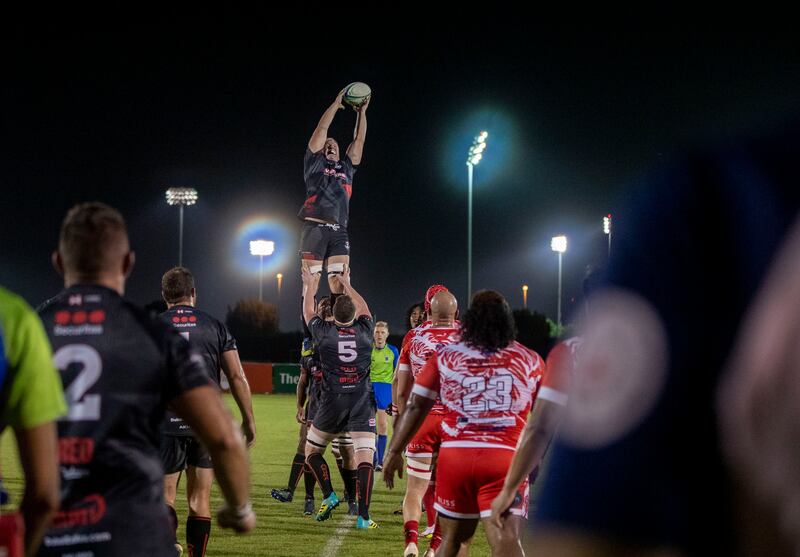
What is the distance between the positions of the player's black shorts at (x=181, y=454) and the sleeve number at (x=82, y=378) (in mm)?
4857

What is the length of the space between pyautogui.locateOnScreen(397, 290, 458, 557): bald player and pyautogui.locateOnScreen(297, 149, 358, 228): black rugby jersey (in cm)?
375

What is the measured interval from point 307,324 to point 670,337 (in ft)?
36.3

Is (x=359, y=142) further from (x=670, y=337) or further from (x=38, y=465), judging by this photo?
(x=670, y=337)

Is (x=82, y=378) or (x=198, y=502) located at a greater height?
(x=82, y=378)

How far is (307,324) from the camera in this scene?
12.0 m

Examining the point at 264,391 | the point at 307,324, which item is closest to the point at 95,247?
the point at 307,324

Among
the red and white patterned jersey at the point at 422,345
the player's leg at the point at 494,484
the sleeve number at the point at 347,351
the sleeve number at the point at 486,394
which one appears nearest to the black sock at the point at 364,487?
the sleeve number at the point at 347,351

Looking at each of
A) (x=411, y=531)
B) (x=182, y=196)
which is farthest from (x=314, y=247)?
(x=182, y=196)

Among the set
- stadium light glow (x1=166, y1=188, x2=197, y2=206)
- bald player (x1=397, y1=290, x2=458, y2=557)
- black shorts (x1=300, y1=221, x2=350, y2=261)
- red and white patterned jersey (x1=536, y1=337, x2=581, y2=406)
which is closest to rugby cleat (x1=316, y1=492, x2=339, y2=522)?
bald player (x1=397, y1=290, x2=458, y2=557)

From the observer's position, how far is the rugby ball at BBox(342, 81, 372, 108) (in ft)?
37.1

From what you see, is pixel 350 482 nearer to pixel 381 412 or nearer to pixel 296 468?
pixel 296 468

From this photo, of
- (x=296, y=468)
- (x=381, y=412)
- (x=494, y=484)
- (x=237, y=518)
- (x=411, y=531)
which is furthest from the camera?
(x=381, y=412)

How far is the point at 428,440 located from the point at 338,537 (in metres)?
1.98

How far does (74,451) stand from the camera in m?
3.14
